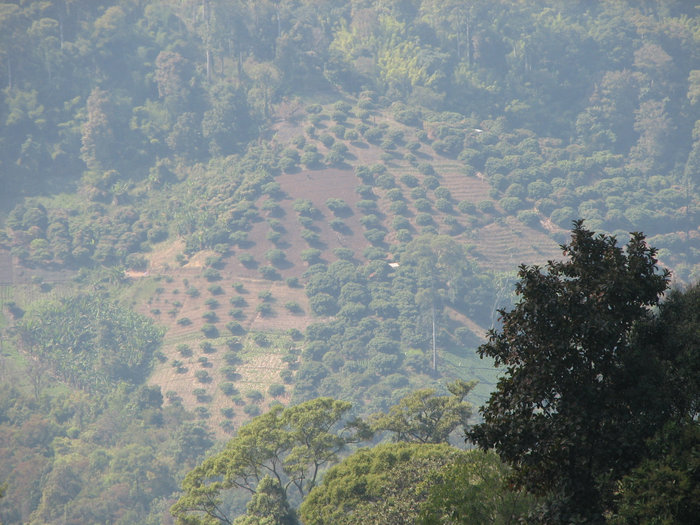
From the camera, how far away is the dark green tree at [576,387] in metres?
18.0

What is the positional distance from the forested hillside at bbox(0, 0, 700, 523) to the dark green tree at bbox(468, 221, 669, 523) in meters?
76.0

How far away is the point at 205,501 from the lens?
145 ft

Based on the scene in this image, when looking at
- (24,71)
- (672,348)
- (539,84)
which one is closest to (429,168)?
(539,84)

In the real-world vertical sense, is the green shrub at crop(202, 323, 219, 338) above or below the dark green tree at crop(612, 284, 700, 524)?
below

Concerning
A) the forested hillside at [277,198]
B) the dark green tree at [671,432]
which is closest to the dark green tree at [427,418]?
the dark green tree at [671,432]

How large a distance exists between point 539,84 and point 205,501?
16003cm

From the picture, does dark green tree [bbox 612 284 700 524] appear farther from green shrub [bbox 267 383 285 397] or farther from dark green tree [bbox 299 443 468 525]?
→ green shrub [bbox 267 383 285 397]

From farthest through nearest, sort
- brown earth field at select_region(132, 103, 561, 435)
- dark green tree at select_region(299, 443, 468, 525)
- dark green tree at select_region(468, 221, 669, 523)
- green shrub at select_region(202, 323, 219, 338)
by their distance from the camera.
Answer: green shrub at select_region(202, 323, 219, 338) → brown earth field at select_region(132, 103, 561, 435) → dark green tree at select_region(299, 443, 468, 525) → dark green tree at select_region(468, 221, 669, 523)

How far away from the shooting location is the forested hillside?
109750 millimetres

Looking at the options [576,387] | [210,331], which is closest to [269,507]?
[576,387]

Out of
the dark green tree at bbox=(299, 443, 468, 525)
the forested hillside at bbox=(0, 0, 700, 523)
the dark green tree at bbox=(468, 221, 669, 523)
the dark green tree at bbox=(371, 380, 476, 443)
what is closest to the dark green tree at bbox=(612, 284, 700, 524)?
the dark green tree at bbox=(468, 221, 669, 523)

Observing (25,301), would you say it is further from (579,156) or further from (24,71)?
(579,156)

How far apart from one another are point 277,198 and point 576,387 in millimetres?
130409

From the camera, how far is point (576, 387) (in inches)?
720
